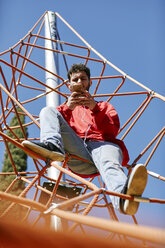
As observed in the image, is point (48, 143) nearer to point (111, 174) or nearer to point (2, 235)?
point (111, 174)

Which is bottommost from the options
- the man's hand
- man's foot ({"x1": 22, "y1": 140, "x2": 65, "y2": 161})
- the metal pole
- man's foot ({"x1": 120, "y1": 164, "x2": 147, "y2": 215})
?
man's foot ({"x1": 120, "y1": 164, "x2": 147, "y2": 215})

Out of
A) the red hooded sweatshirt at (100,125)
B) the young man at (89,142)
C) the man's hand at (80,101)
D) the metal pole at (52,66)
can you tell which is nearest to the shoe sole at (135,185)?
the young man at (89,142)

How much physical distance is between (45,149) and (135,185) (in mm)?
647

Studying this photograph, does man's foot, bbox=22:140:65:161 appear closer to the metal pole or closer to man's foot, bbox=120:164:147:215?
man's foot, bbox=120:164:147:215

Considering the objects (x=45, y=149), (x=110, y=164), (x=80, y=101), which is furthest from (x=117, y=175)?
(x=80, y=101)

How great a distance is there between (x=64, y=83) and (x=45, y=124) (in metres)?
2.37

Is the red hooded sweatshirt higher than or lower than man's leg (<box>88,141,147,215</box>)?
higher

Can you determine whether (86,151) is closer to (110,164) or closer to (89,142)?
(89,142)

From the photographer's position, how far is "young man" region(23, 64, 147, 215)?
188 cm

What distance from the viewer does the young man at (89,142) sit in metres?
1.88

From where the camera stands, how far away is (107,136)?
264cm

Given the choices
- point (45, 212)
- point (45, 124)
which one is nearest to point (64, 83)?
point (45, 124)

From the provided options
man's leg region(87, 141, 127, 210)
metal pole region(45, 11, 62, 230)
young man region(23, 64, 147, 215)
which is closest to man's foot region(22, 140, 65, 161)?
young man region(23, 64, 147, 215)

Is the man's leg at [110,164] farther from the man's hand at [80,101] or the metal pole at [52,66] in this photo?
the metal pole at [52,66]
